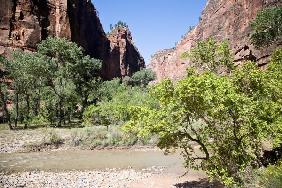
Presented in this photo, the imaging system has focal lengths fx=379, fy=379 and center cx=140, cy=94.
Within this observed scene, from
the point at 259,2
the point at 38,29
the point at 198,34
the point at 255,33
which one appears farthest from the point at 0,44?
the point at 198,34

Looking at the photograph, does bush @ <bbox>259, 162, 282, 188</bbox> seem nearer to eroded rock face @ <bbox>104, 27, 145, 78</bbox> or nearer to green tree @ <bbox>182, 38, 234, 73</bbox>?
green tree @ <bbox>182, 38, 234, 73</bbox>

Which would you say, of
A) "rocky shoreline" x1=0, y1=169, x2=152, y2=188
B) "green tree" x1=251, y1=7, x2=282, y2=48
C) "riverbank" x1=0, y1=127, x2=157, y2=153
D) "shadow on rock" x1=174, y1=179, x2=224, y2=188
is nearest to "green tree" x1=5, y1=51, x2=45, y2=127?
"riverbank" x1=0, y1=127, x2=157, y2=153

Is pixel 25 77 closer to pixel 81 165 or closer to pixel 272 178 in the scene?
pixel 81 165

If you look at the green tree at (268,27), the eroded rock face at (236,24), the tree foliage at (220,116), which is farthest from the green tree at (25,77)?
the tree foliage at (220,116)

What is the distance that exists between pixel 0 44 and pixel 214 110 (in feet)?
260

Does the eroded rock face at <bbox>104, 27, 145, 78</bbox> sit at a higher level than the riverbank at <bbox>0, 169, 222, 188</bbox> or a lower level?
higher

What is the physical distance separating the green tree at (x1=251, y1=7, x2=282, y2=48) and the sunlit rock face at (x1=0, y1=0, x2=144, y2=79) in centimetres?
4942

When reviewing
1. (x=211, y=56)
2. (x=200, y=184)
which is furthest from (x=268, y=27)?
(x=200, y=184)

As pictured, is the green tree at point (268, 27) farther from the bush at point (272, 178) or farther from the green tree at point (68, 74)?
the bush at point (272, 178)

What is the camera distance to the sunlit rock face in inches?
3558

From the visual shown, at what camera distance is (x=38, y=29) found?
94.1 m

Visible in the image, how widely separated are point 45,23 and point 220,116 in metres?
87.8

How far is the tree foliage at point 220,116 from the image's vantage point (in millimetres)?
17172

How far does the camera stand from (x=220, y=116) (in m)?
17.7
